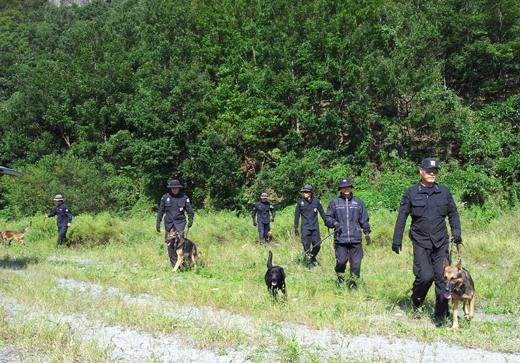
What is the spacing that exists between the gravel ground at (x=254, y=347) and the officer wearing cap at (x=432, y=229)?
92cm

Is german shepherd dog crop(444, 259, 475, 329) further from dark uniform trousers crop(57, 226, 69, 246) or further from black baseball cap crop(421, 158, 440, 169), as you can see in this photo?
dark uniform trousers crop(57, 226, 69, 246)

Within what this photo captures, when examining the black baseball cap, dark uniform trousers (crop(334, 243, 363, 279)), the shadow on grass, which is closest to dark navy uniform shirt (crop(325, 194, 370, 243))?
dark uniform trousers (crop(334, 243, 363, 279))

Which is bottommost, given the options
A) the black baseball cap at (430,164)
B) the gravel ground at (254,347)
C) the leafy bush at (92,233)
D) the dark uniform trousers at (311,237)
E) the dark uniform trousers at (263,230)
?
the leafy bush at (92,233)

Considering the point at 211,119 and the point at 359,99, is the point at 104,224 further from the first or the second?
the point at 359,99

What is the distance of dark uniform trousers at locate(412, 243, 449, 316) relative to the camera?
16.2ft

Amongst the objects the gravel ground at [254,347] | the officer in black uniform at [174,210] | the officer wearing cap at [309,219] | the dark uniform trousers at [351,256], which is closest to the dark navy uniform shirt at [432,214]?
the gravel ground at [254,347]

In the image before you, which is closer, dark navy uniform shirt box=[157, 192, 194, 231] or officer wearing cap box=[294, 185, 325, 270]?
officer wearing cap box=[294, 185, 325, 270]

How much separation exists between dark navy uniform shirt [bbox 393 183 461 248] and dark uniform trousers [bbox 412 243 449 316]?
0.10m

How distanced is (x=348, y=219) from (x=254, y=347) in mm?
2999

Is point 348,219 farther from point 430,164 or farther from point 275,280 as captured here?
point 430,164

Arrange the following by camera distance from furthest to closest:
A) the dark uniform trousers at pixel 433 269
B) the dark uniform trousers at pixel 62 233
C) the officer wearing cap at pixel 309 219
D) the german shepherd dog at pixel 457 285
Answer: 1. the dark uniform trousers at pixel 62 233
2. the officer wearing cap at pixel 309 219
3. the dark uniform trousers at pixel 433 269
4. the german shepherd dog at pixel 457 285

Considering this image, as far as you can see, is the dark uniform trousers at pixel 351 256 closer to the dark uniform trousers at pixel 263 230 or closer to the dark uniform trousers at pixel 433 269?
the dark uniform trousers at pixel 433 269

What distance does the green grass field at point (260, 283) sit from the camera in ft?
15.6

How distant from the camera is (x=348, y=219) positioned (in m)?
6.52
